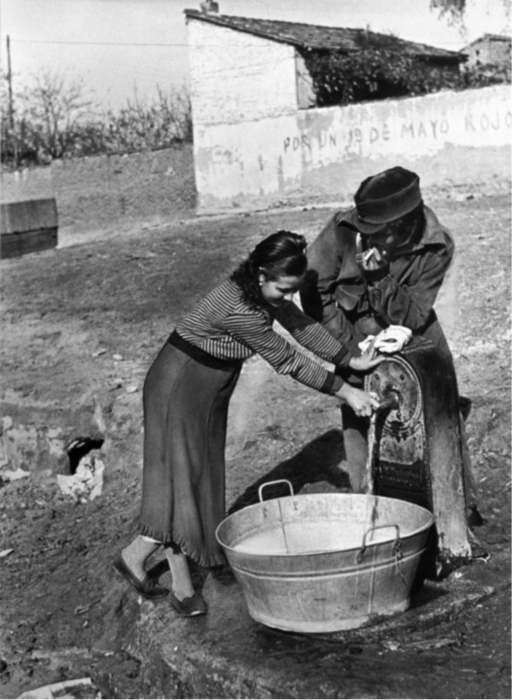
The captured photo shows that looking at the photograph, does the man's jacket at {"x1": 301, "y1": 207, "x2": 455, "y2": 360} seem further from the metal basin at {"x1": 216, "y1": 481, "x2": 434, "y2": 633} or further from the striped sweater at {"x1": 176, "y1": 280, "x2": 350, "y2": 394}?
the metal basin at {"x1": 216, "y1": 481, "x2": 434, "y2": 633}

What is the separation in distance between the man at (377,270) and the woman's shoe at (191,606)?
0.92 metres

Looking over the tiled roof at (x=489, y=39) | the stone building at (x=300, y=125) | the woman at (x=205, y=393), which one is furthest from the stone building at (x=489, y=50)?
the woman at (x=205, y=393)

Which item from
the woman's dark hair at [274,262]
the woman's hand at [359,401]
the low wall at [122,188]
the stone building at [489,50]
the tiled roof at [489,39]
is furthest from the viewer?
the stone building at [489,50]

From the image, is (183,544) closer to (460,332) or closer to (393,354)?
(393,354)

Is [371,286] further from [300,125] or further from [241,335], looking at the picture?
[300,125]

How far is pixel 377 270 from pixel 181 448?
1.21 m

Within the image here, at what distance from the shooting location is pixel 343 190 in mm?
18172

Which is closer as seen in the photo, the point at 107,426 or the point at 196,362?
the point at 196,362

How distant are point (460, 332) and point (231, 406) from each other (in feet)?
8.15

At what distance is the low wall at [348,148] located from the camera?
631 inches

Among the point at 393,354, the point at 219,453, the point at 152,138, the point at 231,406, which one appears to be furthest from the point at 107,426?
the point at 152,138

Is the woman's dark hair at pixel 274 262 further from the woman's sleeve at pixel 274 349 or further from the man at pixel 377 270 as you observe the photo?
the man at pixel 377 270

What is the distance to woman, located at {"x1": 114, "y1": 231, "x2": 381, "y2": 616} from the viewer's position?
4031 millimetres

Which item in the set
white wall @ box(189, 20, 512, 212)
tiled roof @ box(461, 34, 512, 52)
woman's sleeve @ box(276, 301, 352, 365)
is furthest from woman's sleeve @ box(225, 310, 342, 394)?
tiled roof @ box(461, 34, 512, 52)
